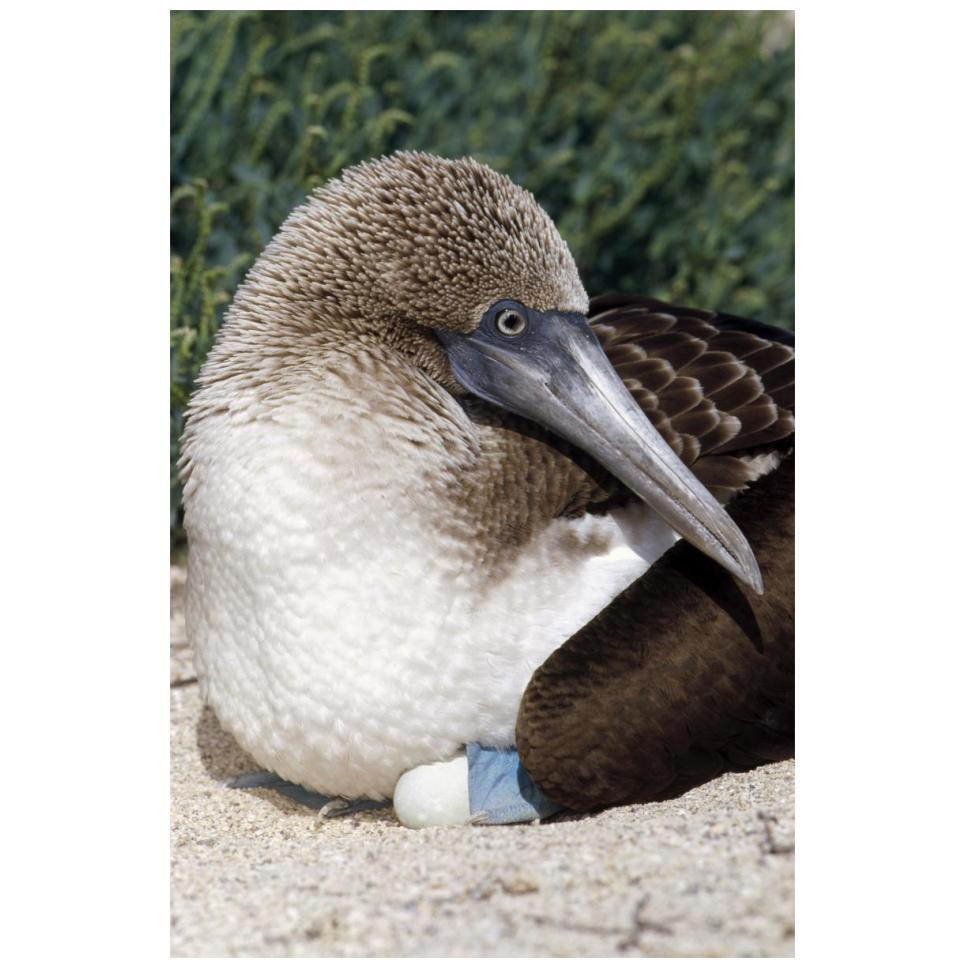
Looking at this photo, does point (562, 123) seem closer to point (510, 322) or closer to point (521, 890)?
point (510, 322)

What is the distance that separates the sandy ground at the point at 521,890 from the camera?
3.01 meters

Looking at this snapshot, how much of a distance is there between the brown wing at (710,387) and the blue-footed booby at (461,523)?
11 millimetres

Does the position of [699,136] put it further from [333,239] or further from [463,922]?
[463,922]

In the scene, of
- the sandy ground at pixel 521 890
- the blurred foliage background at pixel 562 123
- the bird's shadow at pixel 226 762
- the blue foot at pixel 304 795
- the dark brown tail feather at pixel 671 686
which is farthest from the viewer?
the blurred foliage background at pixel 562 123

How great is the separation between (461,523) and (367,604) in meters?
0.34

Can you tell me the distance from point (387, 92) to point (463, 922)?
166 inches

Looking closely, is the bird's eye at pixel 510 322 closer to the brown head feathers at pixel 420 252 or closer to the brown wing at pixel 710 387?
the brown head feathers at pixel 420 252

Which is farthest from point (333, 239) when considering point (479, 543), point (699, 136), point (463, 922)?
point (699, 136)

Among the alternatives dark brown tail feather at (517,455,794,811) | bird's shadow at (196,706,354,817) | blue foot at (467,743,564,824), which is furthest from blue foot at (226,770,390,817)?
dark brown tail feather at (517,455,794,811)

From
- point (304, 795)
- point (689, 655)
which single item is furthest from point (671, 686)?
point (304, 795)

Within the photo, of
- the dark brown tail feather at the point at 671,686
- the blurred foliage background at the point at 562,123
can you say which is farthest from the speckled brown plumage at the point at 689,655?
the blurred foliage background at the point at 562,123

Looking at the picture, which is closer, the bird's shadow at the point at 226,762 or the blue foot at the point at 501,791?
the blue foot at the point at 501,791

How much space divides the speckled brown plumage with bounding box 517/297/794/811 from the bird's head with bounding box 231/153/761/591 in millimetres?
151

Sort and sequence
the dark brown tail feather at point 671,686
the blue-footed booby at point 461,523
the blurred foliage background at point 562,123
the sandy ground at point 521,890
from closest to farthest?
1. the sandy ground at point 521,890
2. the dark brown tail feather at point 671,686
3. the blue-footed booby at point 461,523
4. the blurred foliage background at point 562,123
